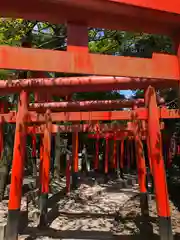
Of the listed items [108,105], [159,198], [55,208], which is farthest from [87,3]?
[55,208]

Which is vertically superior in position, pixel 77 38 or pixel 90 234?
pixel 77 38

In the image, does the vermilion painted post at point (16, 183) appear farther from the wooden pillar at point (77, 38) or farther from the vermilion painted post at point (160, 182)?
the wooden pillar at point (77, 38)

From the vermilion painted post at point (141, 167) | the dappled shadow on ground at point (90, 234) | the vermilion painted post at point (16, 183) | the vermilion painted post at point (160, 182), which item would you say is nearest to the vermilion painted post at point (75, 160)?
the vermilion painted post at point (141, 167)

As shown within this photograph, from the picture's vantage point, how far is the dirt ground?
6203 millimetres

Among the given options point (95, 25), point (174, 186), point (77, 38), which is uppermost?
point (95, 25)

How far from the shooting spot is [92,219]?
733cm

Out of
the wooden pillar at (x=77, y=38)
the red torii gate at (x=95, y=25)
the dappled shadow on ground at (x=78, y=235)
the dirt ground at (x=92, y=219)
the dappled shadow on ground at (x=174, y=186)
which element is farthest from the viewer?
the dappled shadow on ground at (x=174, y=186)

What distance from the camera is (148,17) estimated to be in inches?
128

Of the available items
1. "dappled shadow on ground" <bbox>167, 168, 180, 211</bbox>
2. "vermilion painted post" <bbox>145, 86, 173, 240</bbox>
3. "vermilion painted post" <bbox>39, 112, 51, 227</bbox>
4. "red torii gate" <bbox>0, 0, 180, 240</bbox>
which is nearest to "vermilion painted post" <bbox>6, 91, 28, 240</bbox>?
"vermilion painted post" <bbox>39, 112, 51, 227</bbox>

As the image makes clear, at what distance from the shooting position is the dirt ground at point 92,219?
620 centimetres

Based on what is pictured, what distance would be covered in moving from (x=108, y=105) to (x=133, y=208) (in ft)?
10.9

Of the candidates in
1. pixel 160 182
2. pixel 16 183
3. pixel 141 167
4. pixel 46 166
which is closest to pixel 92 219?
pixel 46 166

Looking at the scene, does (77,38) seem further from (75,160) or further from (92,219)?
(75,160)

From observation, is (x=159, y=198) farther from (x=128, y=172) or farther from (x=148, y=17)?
(x=128, y=172)
